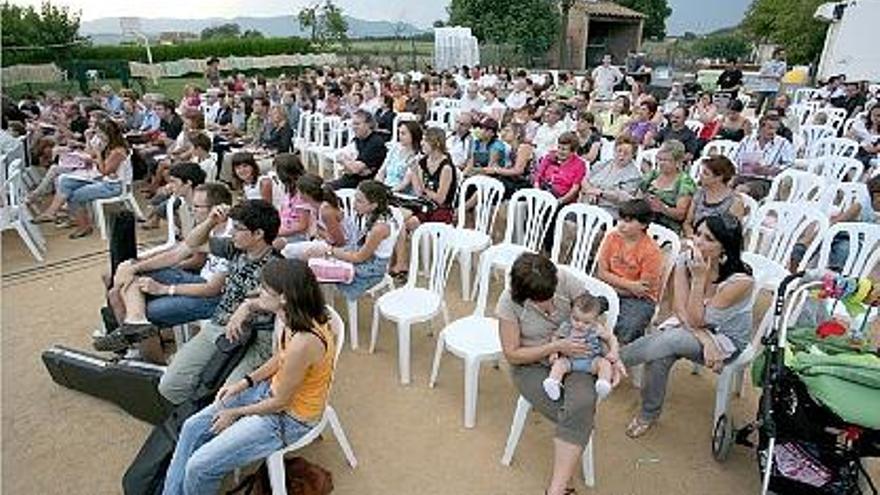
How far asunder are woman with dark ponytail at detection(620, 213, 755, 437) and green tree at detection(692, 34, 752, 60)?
32626 millimetres

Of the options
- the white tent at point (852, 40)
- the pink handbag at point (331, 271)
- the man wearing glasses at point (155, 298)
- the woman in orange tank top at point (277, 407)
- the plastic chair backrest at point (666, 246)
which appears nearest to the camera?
the woman in orange tank top at point (277, 407)

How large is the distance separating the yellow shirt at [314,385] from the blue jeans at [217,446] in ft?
0.14

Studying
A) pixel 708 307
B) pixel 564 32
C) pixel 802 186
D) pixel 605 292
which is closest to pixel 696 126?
pixel 802 186

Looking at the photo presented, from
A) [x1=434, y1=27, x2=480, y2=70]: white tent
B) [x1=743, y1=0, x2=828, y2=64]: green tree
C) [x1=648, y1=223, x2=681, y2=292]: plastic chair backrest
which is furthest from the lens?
[x1=743, y1=0, x2=828, y2=64]: green tree

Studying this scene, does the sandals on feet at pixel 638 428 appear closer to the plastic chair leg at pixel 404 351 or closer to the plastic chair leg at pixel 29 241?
the plastic chair leg at pixel 404 351

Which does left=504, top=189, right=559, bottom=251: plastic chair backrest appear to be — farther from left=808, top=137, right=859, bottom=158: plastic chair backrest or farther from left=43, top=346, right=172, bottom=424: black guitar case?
left=808, top=137, right=859, bottom=158: plastic chair backrest

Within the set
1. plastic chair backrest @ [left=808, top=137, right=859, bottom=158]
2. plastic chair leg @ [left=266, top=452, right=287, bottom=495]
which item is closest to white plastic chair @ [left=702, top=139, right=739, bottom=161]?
plastic chair backrest @ [left=808, top=137, right=859, bottom=158]

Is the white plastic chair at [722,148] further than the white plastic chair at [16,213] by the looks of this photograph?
Yes

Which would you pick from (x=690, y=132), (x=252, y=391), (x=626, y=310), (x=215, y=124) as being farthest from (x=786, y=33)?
(x=252, y=391)

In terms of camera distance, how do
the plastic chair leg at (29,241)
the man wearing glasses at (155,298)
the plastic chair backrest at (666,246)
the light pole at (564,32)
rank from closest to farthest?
the man wearing glasses at (155,298)
the plastic chair backrest at (666,246)
the plastic chair leg at (29,241)
the light pole at (564,32)

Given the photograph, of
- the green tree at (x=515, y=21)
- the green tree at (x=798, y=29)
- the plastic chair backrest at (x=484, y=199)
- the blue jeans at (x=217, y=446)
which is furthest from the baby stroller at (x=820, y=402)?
the green tree at (x=798, y=29)

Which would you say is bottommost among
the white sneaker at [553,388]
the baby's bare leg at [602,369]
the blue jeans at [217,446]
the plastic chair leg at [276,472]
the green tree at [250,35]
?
the plastic chair leg at [276,472]

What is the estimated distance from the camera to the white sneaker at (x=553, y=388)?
233 centimetres

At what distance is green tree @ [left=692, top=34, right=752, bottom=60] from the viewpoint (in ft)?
106
